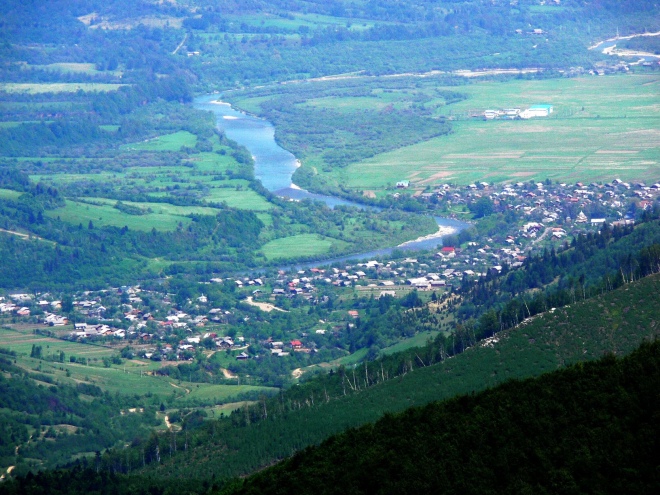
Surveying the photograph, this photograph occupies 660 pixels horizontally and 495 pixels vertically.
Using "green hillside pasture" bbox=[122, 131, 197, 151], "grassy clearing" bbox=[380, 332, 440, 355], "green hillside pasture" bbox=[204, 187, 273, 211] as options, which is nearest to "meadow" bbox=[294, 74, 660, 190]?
"green hillside pasture" bbox=[204, 187, 273, 211]

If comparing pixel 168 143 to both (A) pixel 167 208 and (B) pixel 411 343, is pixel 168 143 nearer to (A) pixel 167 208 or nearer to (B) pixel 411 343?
(A) pixel 167 208

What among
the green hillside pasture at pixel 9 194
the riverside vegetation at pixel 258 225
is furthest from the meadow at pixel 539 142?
the green hillside pasture at pixel 9 194

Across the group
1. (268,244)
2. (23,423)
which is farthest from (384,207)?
(23,423)

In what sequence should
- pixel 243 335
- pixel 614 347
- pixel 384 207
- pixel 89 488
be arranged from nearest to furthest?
pixel 89 488, pixel 614 347, pixel 243 335, pixel 384 207

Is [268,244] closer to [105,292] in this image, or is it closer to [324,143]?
[105,292]

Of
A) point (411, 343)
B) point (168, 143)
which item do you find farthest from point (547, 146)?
point (411, 343)

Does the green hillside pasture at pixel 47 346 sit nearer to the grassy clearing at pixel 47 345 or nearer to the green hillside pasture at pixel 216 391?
the grassy clearing at pixel 47 345
